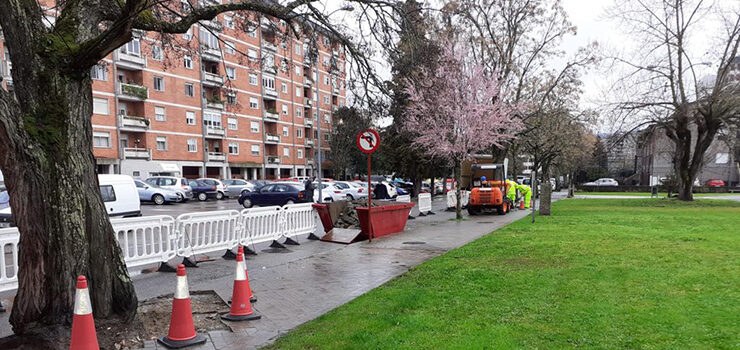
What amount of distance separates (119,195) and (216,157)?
34840 mm

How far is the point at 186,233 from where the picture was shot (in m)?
8.55

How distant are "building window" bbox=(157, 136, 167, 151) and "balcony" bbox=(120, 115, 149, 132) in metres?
2.00

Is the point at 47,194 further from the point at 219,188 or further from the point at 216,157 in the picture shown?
the point at 216,157

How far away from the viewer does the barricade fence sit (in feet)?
23.5

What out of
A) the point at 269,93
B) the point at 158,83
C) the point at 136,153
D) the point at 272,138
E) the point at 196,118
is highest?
the point at 269,93

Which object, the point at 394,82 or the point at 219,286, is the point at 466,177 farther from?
the point at 219,286

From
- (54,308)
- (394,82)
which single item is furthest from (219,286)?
(394,82)

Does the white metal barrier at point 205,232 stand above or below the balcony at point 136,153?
below

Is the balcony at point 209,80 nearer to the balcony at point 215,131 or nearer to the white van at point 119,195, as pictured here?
the balcony at point 215,131

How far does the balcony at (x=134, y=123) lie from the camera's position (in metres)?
38.7

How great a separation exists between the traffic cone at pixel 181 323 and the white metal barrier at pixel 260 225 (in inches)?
209

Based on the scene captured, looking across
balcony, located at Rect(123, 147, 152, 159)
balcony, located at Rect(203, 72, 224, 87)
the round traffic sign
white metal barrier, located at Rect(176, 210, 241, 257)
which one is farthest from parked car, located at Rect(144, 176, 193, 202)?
white metal barrier, located at Rect(176, 210, 241, 257)

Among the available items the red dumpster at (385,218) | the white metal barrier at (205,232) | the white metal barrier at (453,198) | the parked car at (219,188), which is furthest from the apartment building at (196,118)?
the white metal barrier at (205,232)

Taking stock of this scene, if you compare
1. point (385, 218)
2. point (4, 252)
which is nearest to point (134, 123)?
point (385, 218)
